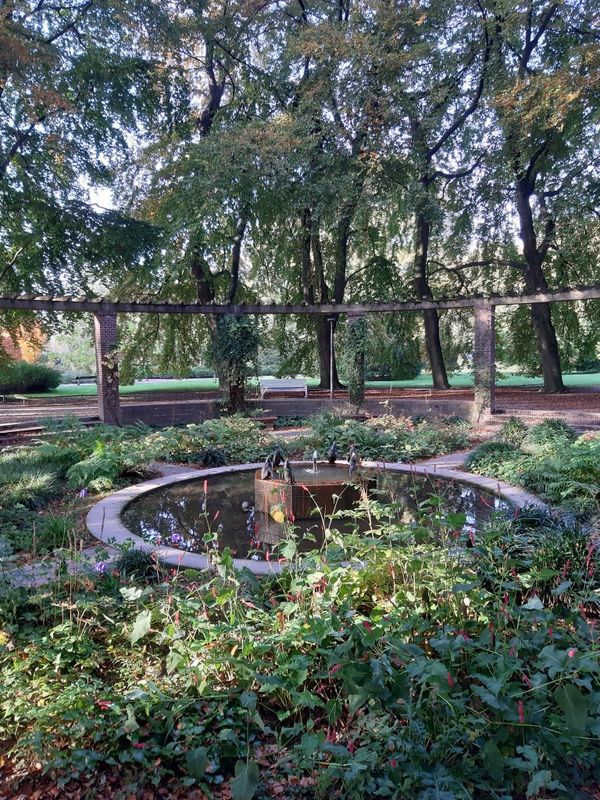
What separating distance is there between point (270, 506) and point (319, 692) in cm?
296

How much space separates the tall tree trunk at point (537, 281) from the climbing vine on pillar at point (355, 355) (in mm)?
5574

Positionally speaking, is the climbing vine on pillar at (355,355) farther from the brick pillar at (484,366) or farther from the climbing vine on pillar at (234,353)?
the brick pillar at (484,366)

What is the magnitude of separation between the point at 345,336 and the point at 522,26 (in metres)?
8.41

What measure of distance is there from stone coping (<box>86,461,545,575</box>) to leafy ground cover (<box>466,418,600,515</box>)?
0.20m

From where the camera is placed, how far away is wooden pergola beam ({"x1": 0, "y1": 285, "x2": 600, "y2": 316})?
10.9m

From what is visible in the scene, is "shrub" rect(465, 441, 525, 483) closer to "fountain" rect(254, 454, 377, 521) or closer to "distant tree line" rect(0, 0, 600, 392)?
"fountain" rect(254, 454, 377, 521)

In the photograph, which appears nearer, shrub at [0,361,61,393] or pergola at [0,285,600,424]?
pergola at [0,285,600,424]

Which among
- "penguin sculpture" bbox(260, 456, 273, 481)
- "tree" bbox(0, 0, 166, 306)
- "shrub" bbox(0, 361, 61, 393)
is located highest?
"tree" bbox(0, 0, 166, 306)

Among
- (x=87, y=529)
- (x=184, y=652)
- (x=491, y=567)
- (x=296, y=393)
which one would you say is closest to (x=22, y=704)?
(x=184, y=652)

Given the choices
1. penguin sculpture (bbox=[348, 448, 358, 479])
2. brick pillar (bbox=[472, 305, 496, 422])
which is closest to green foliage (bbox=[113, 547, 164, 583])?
penguin sculpture (bbox=[348, 448, 358, 479])

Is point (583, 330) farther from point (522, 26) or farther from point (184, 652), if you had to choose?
point (184, 652)

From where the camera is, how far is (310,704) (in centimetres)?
216

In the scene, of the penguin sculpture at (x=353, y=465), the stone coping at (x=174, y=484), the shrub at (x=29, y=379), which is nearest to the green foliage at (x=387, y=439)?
the stone coping at (x=174, y=484)

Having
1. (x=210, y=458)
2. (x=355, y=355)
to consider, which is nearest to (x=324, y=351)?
(x=355, y=355)
